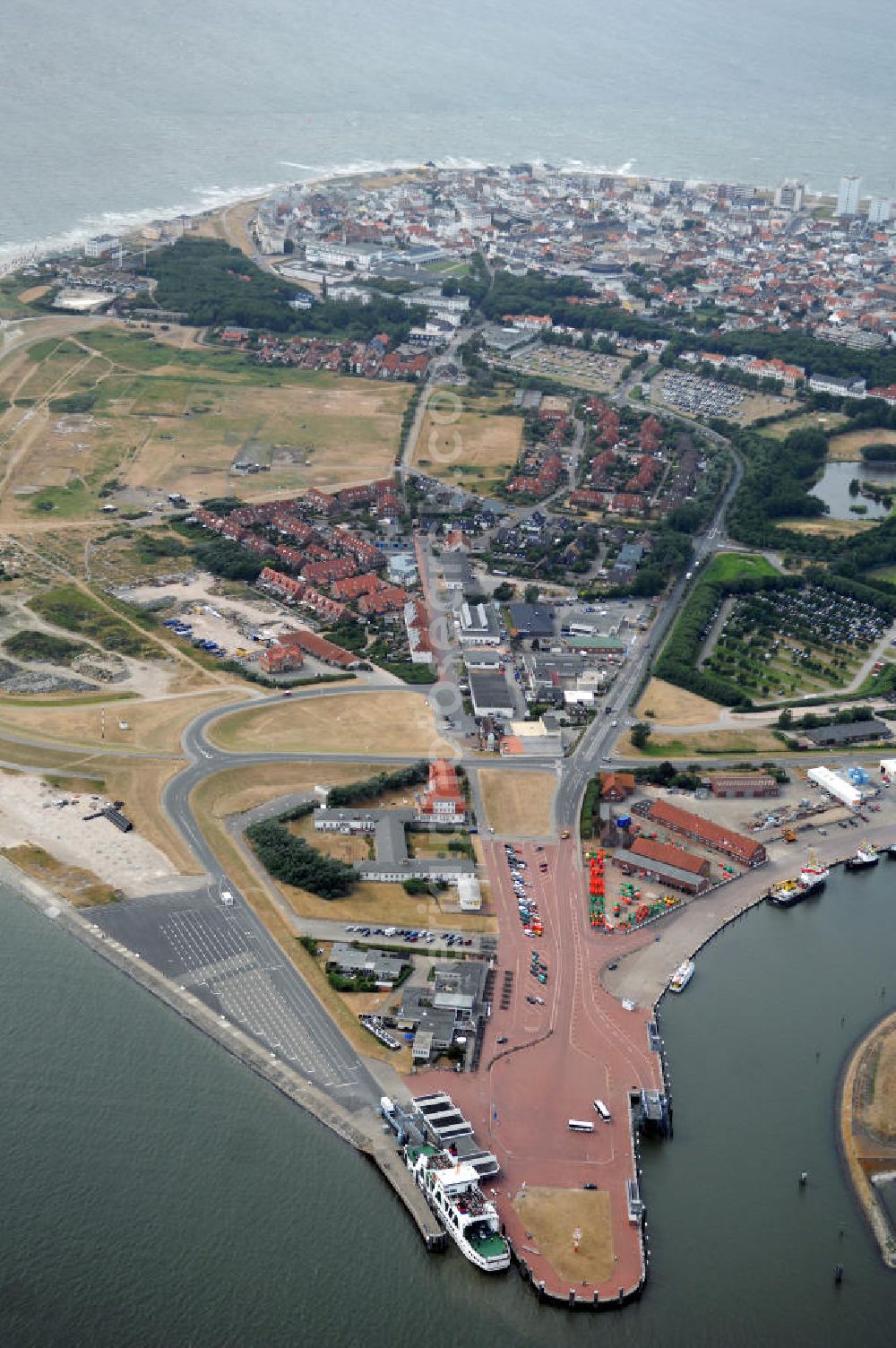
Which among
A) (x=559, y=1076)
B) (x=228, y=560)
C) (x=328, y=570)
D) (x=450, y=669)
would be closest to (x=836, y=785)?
(x=450, y=669)

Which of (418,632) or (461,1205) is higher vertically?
(461,1205)

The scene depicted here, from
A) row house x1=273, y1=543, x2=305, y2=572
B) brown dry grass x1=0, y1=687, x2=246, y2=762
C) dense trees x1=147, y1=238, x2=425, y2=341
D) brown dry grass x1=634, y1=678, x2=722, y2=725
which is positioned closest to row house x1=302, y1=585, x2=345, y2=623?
row house x1=273, y1=543, x2=305, y2=572

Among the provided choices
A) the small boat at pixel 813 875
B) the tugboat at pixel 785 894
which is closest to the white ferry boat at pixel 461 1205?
the tugboat at pixel 785 894

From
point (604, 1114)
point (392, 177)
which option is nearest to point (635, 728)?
point (604, 1114)

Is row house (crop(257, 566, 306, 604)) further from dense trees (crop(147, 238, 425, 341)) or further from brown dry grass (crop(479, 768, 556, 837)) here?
dense trees (crop(147, 238, 425, 341))

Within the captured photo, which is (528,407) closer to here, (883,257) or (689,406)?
(689,406)

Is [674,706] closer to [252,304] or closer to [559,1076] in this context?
[559,1076]

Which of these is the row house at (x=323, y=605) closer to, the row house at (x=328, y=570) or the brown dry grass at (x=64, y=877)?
the row house at (x=328, y=570)
